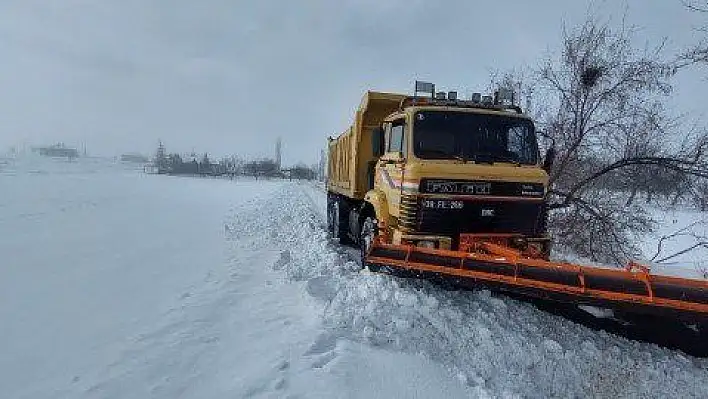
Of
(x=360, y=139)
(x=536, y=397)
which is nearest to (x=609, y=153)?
(x=360, y=139)

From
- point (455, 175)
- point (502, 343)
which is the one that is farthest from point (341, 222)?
point (502, 343)

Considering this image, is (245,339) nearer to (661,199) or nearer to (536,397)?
(536,397)

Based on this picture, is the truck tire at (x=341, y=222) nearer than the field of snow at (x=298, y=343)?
No

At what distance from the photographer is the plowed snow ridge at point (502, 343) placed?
439cm

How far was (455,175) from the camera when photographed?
6344mm

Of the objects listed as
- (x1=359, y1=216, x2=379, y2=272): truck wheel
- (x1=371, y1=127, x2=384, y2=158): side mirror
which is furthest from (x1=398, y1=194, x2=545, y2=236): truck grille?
(x1=371, y1=127, x2=384, y2=158): side mirror

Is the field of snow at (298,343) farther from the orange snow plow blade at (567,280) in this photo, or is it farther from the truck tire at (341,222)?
the truck tire at (341,222)

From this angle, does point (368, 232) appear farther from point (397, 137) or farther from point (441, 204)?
point (441, 204)

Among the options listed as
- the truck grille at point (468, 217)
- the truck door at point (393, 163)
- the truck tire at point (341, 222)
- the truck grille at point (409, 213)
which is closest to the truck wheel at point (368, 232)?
the truck door at point (393, 163)

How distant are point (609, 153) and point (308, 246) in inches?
329

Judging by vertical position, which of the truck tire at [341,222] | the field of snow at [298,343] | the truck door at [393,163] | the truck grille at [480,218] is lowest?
the field of snow at [298,343]

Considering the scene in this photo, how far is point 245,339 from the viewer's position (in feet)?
16.3

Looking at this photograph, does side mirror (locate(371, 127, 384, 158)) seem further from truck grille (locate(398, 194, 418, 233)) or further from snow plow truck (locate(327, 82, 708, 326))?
truck grille (locate(398, 194, 418, 233))

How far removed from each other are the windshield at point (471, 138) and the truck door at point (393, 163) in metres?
0.31
